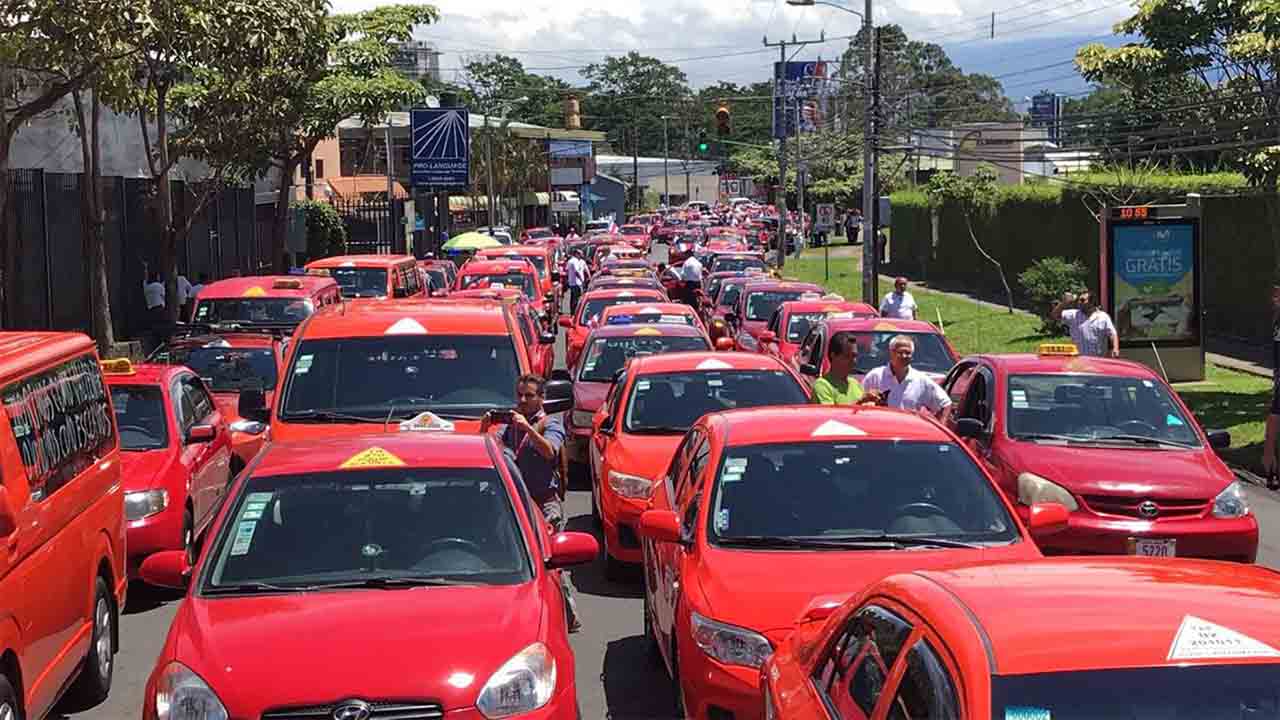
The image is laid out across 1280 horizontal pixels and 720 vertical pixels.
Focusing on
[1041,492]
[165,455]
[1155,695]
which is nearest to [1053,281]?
[1041,492]

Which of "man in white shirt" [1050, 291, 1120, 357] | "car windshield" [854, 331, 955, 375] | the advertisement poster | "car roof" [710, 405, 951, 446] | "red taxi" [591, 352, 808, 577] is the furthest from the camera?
the advertisement poster

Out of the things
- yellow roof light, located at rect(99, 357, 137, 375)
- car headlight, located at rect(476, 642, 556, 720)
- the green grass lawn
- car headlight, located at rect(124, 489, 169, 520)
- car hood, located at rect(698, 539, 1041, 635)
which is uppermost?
yellow roof light, located at rect(99, 357, 137, 375)

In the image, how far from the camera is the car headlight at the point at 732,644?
7.30 metres

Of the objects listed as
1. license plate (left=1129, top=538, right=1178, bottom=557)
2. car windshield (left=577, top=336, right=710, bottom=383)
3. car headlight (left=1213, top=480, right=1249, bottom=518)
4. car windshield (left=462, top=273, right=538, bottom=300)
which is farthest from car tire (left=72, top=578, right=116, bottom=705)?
car windshield (left=462, top=273, right=538, bottom=300)

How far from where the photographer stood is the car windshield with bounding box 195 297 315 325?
891 inches

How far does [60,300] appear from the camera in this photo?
30.4 m

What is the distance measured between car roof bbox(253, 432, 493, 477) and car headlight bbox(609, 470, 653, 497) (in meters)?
4.02

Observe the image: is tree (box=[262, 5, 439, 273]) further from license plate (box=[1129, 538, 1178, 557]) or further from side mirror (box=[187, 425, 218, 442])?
license plate (box=[1129, 538, 1178, 557])

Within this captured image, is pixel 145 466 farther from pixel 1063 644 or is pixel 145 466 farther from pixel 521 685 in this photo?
pixel 1063 644

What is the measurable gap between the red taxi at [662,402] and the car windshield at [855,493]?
12.5 ft

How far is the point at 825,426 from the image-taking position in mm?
9016

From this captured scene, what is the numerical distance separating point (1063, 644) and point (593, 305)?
21.6m

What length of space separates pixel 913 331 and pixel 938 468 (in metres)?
10.5

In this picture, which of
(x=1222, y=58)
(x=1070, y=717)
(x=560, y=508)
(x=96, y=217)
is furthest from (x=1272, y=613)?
(x=96, y=217)
